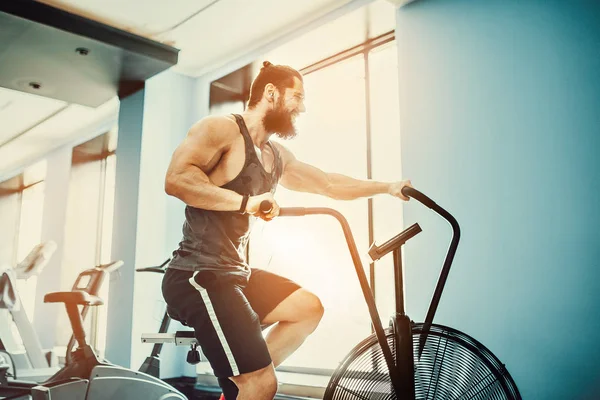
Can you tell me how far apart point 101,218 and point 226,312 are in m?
5.43

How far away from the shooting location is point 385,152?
368 centimetres

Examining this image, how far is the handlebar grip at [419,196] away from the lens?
1.70 meters

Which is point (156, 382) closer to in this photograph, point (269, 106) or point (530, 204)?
point (269, 106)

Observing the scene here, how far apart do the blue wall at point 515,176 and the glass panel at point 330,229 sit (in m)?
0.88

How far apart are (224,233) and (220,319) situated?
332 mm

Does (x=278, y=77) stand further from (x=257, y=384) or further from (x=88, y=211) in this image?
(x=88, y=211)

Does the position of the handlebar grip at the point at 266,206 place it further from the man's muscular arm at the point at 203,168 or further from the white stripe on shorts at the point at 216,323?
the white stripe on shorts at the point at 216,323

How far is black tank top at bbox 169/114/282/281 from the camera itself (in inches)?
70.0

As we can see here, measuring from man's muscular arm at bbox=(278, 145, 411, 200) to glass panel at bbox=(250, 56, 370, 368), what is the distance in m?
1.65

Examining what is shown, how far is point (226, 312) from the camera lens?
165 cm

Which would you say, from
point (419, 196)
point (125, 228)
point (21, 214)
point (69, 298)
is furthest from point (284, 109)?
point (21, 214)

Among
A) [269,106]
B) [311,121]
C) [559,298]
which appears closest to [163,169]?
[311,121]

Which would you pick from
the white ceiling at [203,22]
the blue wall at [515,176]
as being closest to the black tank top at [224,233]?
the blue wall at [515,176]

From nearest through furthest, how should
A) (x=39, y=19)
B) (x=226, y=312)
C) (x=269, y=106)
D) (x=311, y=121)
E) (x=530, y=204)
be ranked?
1. (x=226, y=312)
2. (x=269, y=106)
3. (x=530, y=204)
4. (x=39, y=19)
5. (x=311, y=121)
